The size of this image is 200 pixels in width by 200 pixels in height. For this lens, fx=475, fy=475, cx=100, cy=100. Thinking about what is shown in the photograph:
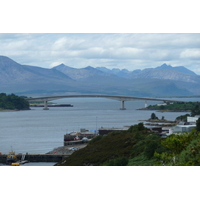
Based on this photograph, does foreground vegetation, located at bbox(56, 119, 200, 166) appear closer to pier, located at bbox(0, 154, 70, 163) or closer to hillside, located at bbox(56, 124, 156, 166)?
hillside, located at bbox(56, 124, 156, 166)

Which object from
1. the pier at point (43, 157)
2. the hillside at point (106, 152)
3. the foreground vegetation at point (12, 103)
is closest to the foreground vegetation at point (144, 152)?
the hillside at point (106, 152)

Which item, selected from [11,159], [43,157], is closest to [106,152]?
Result: [43,157]

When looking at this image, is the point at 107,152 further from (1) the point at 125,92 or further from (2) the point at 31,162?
(1) the point at 125,92

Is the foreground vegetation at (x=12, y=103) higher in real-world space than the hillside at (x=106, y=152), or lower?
higher

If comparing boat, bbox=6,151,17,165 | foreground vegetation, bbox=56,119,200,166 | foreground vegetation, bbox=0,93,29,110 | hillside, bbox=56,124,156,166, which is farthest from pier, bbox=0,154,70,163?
foreground vegetation, bbox=0,93,29,110

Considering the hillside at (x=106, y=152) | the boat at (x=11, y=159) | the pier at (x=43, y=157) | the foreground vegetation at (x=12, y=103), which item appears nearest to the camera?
the hillside at (x=106, y=152)

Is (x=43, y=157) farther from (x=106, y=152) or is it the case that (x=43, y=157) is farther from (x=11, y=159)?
(x=106, y=152)

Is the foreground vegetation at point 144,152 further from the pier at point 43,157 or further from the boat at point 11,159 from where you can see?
the boat at point 11,159

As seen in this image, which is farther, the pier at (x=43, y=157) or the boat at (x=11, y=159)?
the pier at (x=43, y=157)
